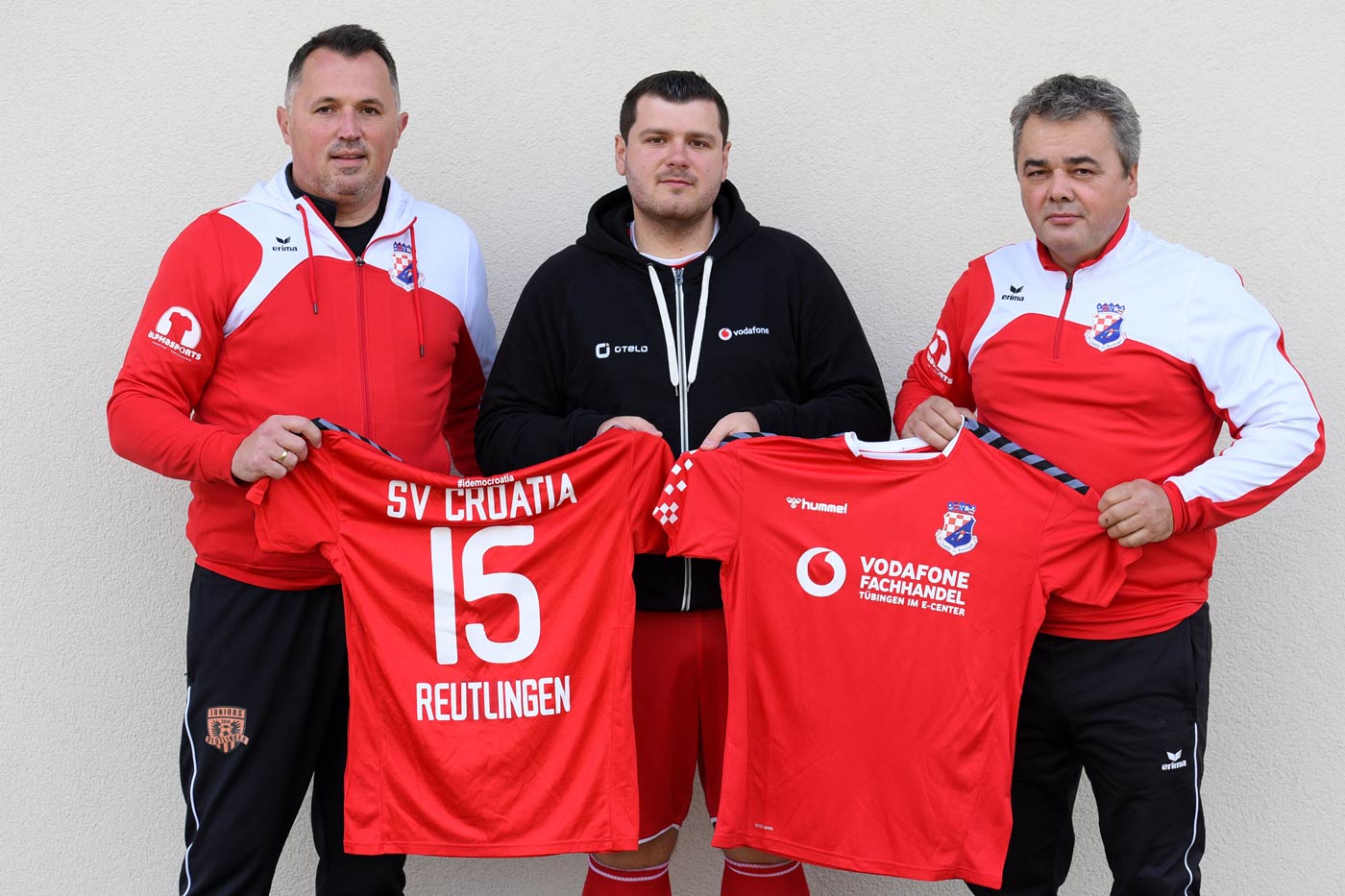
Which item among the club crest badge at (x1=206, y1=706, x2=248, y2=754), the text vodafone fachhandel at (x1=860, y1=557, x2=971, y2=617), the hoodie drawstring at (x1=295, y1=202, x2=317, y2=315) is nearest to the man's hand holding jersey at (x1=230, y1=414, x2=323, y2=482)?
the hoodie drawstring at (x1=295, y1=202, x2=317, y2=315)

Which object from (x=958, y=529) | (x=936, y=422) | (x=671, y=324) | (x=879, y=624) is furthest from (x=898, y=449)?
(x=671, y=324)

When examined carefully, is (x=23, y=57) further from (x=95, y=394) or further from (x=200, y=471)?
(x=200, y=471)

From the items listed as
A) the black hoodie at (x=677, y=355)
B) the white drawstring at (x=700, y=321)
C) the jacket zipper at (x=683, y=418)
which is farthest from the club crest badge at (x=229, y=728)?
the white drawstring at (x=700, y=321)

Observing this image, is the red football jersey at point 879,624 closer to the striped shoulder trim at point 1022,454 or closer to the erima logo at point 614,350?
A: the striped shoulder trim at point 1022,454

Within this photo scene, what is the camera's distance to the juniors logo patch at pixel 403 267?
2.72 m

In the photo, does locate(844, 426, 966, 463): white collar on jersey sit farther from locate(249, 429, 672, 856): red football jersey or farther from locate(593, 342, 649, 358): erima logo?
locate(593, 342, 649, 358): erima logo

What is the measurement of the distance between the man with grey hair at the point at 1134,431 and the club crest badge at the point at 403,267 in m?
1.18

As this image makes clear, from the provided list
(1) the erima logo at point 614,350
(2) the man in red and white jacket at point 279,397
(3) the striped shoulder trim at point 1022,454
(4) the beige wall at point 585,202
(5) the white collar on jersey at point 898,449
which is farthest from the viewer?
(4) the beige wall at point 585,202

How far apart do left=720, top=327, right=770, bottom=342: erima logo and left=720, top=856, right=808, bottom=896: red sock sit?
46.9 inches

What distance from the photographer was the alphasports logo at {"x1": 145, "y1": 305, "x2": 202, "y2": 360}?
2553mm

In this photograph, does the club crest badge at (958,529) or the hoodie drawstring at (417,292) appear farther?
the hoodie drawstring at (417,292)

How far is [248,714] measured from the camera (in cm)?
257

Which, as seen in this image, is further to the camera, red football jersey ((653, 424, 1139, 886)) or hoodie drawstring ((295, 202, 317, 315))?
hoodie drawstring ((295, 202, 317, 315))

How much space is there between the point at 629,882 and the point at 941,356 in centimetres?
139
